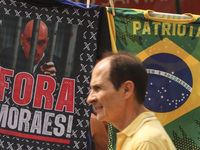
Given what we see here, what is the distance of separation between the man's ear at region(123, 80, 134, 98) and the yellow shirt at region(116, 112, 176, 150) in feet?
0.38

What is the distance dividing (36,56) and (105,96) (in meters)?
2.20

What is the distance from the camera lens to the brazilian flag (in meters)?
3.97

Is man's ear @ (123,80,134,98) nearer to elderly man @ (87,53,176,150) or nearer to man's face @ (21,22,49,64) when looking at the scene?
elderly man @ (87,53,176,150)

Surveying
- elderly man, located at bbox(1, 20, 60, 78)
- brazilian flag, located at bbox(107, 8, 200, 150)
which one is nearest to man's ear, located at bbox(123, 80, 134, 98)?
brazilian flag, located at bbox(107, 8, 200, 150)

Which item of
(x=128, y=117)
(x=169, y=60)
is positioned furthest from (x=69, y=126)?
(x=128, y=117)

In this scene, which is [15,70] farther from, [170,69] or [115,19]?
[170,69]

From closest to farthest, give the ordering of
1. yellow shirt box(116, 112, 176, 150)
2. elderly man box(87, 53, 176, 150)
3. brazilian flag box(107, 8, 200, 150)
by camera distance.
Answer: yellow shirt box(116, 112, 176, 150) → elderly man box(87, 53, 176, 150) → brazilian flag box(107, 8, 200, 150)

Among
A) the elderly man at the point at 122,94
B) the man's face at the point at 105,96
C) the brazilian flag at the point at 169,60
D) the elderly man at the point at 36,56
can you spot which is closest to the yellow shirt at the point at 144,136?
the elderly man at the point at 122,94

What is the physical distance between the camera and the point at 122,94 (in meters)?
1.95

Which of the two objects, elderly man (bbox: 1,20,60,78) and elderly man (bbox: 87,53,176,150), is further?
elderly man (bbox: 1,20,60,78)

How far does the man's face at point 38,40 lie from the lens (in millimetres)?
4027

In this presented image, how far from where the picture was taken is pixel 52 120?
3994 millimetres

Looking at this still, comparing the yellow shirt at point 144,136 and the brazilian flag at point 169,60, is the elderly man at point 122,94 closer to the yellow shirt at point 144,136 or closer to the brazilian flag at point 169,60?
the yellow shirt at point 144,136

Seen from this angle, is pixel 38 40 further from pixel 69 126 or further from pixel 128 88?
pixel 128 88
